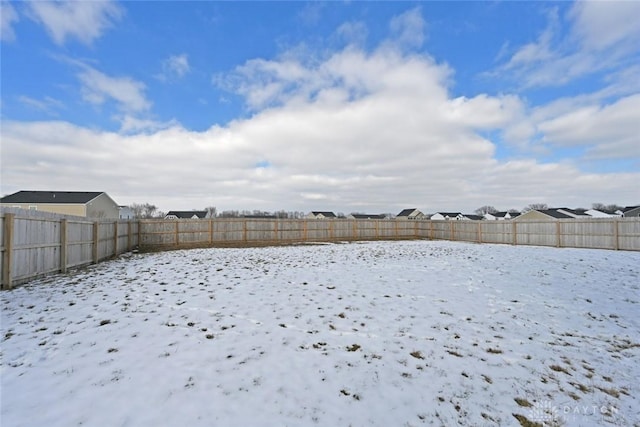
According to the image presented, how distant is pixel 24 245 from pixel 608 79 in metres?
19.8

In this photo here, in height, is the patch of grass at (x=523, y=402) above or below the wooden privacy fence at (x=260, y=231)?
below

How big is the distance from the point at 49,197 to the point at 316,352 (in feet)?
131

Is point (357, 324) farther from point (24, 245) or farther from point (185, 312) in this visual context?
point (24, 245)

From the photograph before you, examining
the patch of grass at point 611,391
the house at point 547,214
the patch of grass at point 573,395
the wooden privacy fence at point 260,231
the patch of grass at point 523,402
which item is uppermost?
the house at point 547,214

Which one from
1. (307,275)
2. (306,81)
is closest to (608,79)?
(306,81)

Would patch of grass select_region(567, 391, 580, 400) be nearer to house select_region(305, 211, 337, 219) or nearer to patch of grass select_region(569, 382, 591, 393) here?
Answer: patch of grass select_region(569, 382, 591, 393)

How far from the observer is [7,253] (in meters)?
6.27

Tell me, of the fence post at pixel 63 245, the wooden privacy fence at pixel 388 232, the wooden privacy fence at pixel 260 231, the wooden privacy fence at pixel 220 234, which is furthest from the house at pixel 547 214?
the fence post at pixel 63 245

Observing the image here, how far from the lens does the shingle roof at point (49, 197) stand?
100ft

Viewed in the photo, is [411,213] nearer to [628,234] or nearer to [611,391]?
[628,234]

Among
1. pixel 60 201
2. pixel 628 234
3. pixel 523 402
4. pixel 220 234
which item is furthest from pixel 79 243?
pixel 60 201

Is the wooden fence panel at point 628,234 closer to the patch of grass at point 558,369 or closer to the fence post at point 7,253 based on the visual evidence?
the patch of grass at point 558,369

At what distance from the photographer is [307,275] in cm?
840

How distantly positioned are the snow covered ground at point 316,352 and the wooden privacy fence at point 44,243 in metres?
0.55
